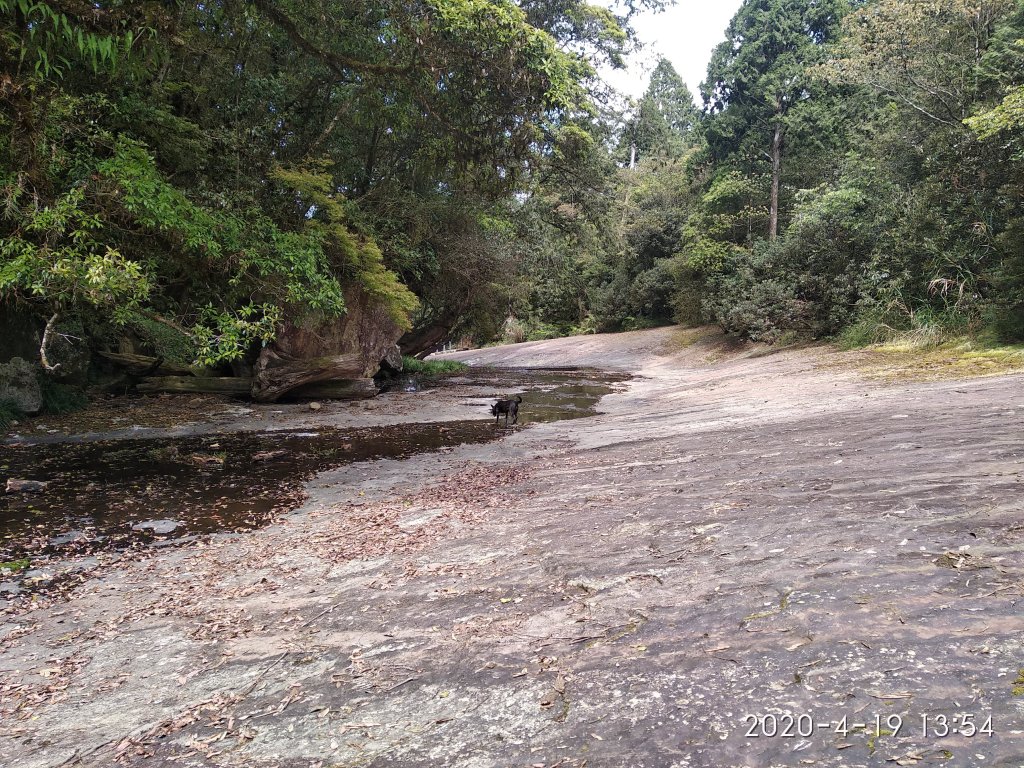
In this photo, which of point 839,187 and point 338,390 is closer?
point 338,390

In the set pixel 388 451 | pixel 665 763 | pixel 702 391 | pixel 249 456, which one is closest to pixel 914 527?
pixel 665 763

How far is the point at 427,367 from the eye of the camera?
108 feet

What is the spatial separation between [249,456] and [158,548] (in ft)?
17.0

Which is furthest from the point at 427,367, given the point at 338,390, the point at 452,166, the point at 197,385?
the point at 452,166

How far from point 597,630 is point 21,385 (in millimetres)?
16059

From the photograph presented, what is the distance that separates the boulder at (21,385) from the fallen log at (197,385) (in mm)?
4012

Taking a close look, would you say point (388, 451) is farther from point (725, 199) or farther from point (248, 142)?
point (725, 199)

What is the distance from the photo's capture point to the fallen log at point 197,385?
732 inches

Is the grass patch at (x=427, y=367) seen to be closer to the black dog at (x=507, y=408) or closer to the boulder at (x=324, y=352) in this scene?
the boulder at (x=324, y=352)

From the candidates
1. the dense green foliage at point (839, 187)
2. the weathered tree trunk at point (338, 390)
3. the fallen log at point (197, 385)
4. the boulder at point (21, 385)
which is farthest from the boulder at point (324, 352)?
the dense green foliage at point (839, 187)

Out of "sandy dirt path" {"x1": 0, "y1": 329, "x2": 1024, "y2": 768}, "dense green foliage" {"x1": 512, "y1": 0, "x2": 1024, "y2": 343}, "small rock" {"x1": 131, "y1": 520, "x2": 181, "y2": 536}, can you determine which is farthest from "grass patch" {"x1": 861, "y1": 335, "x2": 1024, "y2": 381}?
"small rock" {"x1": 131, "y1": 520, "x2": 181, "y2": 536}

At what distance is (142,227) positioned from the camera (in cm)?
1022

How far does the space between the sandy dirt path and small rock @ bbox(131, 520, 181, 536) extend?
0.88 m

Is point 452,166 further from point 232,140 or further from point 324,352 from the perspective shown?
point 324,352
